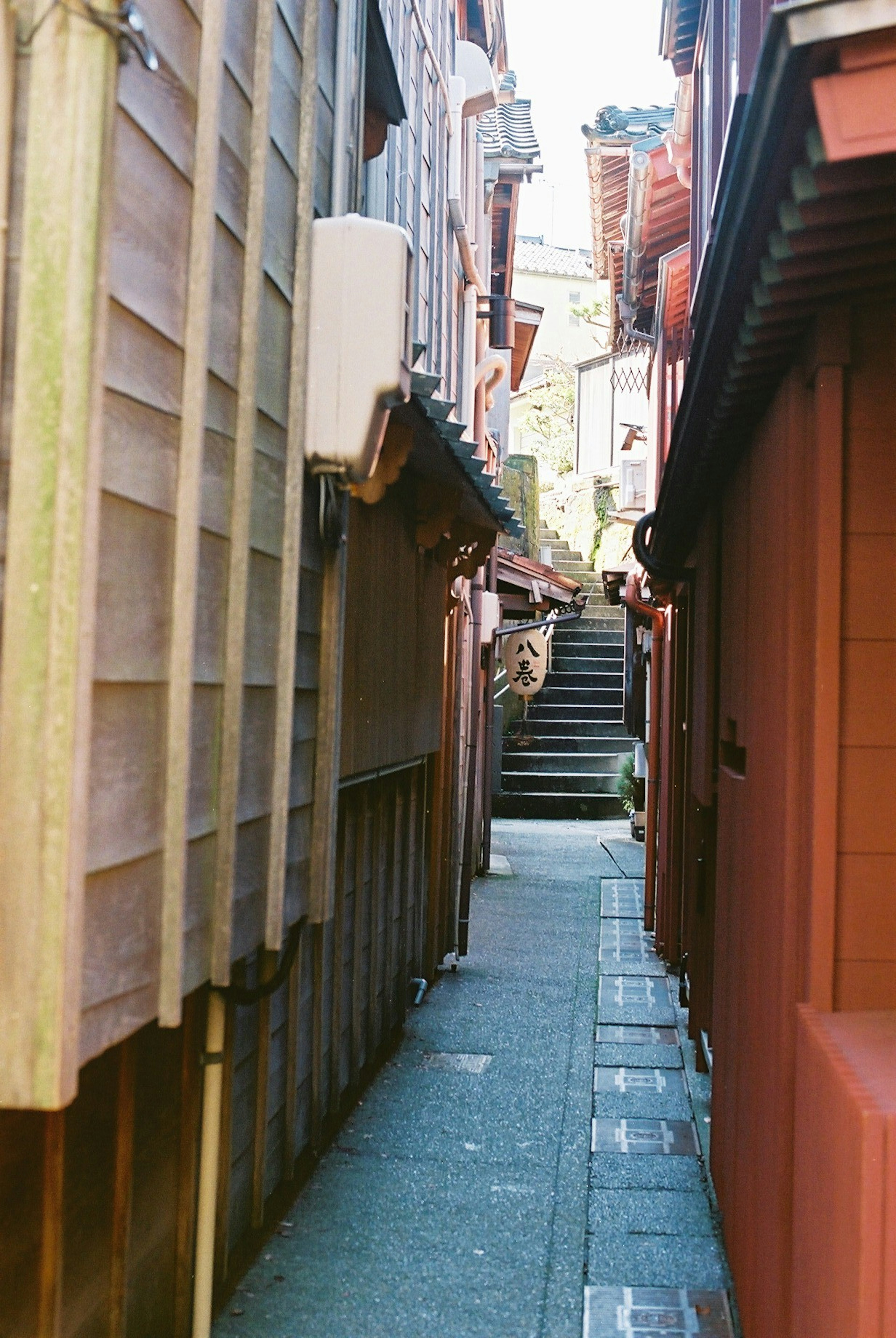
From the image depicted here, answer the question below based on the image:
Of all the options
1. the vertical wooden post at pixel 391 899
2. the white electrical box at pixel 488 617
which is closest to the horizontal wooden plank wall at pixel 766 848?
the vertical wooden post at pixel 391 899

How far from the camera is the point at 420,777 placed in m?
10.4

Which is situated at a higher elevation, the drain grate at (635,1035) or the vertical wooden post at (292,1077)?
the vertical wooden post at (292,1077)

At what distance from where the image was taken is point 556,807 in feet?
80.5

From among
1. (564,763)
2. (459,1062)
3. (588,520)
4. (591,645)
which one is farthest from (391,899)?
(588,520)

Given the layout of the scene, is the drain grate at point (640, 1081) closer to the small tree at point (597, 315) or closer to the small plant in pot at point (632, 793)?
the small plant in pot at point (632, 793)

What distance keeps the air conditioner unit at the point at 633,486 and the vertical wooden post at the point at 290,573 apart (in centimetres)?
1615

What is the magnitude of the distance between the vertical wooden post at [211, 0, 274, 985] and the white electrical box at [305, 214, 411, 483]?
50 cm

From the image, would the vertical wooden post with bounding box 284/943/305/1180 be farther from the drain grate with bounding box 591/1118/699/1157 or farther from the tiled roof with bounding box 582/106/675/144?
the tiled roof with bounding box 582/106/675/144

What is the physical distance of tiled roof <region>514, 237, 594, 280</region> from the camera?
63.0m

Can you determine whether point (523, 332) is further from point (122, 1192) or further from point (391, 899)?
point (122, 1192)

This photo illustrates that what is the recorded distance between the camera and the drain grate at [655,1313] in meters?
4.98

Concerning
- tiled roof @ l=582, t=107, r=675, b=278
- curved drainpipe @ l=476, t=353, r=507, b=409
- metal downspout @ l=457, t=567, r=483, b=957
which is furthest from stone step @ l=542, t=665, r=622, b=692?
curved drainpipe @ l=476, t=353, r=507, b=409

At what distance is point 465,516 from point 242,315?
526 centimetres

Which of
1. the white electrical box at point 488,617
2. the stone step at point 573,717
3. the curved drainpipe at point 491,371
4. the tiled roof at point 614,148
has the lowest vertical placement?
the stone step at point 573,717
